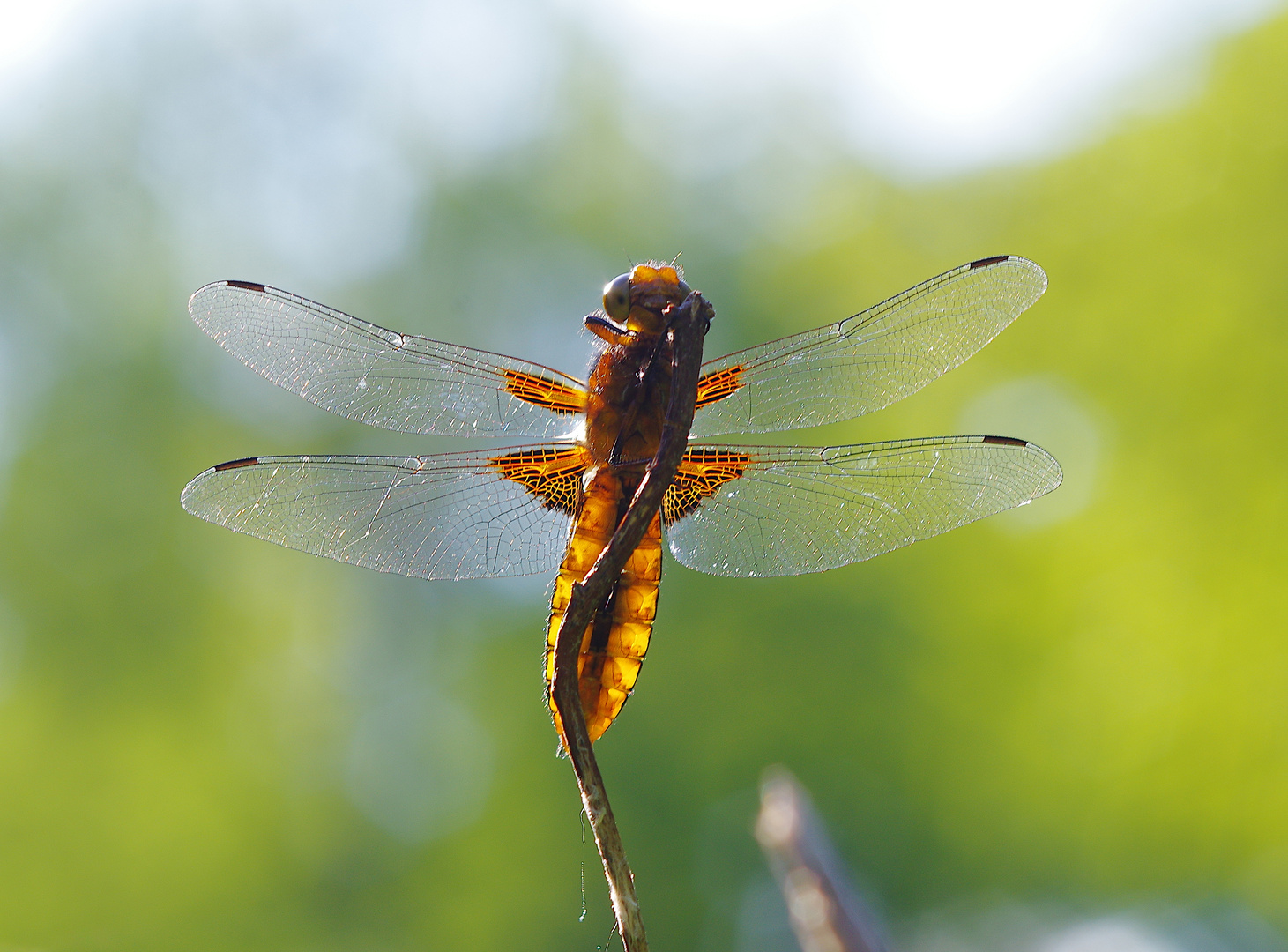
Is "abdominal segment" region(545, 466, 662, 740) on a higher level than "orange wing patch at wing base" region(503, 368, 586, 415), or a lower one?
lower

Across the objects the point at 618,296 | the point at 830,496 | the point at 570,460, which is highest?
the point at 618,296

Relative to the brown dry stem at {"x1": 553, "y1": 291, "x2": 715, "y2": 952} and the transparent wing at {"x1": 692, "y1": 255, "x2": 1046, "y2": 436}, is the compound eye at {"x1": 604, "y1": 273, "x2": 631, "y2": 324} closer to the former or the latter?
the brown dry stem at {"x1": 553, "y1": 291, "x2": 715, "y2": 952}

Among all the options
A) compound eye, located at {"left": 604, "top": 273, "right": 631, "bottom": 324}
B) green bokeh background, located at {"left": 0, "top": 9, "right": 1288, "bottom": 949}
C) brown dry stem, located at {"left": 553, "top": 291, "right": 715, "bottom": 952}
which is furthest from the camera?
green bokeh background, located at {"left": 0, "top": 9, "right": 1288, "bottom": 949}

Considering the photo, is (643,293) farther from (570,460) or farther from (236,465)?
(236,465)

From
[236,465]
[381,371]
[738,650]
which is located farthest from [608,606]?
[738,650]

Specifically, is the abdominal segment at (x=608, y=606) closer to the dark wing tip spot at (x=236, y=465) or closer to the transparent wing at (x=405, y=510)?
the transparent wing at (x=405, y=510)

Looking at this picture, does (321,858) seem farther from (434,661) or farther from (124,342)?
(124,342)

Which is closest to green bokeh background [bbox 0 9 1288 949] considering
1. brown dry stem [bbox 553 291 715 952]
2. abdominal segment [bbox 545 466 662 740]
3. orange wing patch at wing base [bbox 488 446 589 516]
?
orange wing patch at wing base [bbox 488 446 589 516]

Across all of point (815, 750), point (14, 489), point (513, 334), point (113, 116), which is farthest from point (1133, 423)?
point (113, 116)
